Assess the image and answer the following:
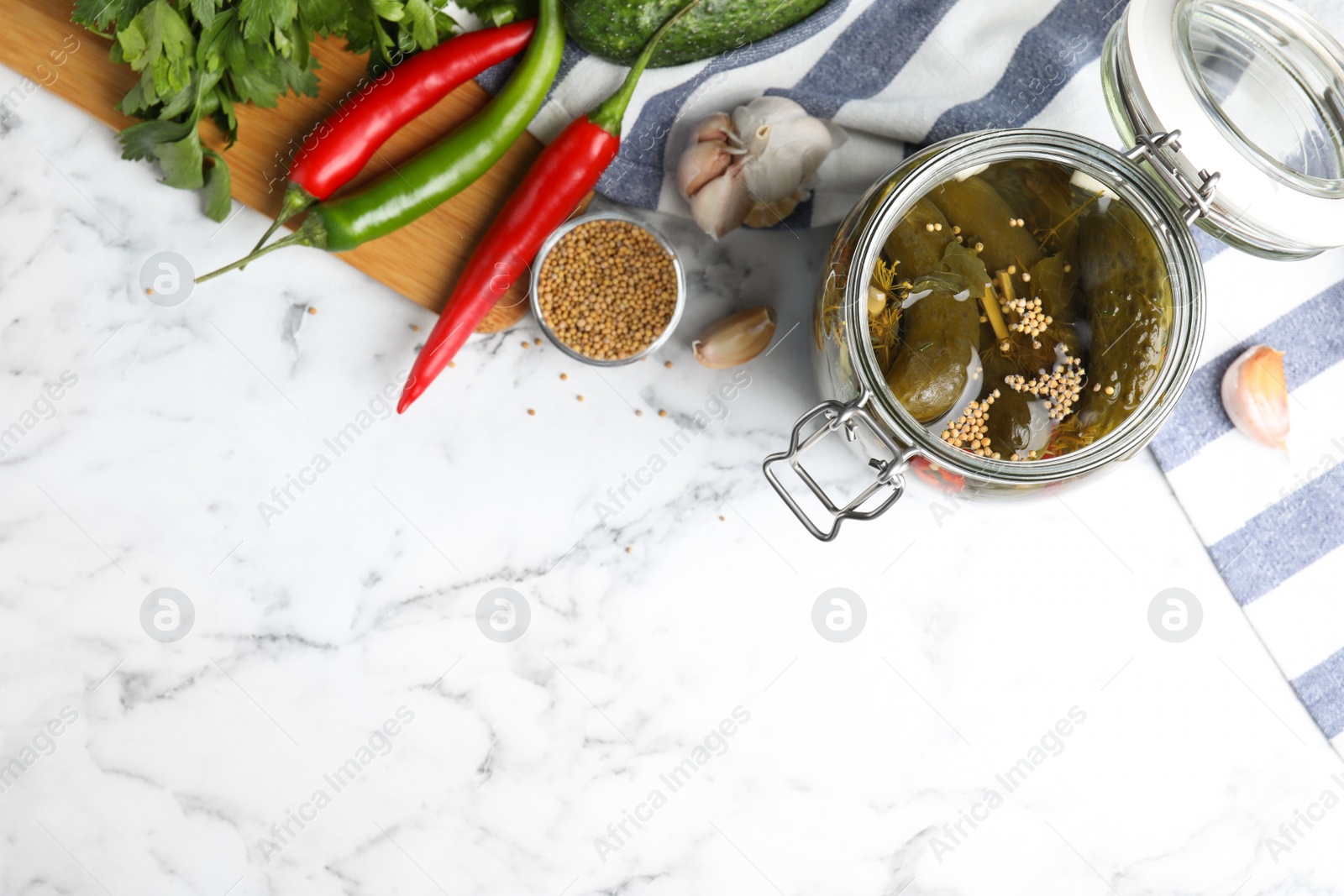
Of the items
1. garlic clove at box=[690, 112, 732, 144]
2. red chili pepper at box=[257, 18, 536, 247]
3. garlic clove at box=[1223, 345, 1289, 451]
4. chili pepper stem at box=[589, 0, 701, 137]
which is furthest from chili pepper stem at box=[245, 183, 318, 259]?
garlic clove at box=[1223, 345, 1289, 451]

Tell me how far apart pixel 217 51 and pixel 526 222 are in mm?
325

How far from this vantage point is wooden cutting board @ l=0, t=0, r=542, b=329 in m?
0.94

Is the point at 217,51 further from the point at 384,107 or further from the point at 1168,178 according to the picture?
the point at 1168,178

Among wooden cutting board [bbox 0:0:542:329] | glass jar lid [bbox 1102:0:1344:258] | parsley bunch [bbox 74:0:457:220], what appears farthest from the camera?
wooden cutting board [bbox 0:0:542:329]

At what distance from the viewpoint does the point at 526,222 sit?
3.11 ft

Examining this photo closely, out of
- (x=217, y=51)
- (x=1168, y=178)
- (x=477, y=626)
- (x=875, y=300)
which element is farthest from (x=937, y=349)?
(x=217, y=51)

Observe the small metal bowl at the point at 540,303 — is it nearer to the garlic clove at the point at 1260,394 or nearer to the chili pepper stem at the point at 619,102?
the chili pepper stem at the point at 619,102

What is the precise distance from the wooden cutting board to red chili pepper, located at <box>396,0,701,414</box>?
4 centimetres

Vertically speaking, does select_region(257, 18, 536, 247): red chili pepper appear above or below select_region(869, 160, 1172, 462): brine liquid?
below

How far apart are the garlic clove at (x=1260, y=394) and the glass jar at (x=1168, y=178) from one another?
230 mm

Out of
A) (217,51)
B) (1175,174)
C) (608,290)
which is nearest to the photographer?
(1175,174)

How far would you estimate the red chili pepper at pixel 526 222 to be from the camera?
3.04 ft

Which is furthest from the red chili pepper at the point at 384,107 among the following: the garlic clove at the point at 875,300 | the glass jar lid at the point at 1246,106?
the glass jar lid at the point at 1246,106

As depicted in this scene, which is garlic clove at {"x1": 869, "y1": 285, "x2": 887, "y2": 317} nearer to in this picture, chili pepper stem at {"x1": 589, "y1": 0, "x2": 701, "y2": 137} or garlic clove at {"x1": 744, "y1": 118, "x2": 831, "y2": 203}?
garlic clove at {"x1": 744, "y1": 118, "x2": 831, "y2": 203}
